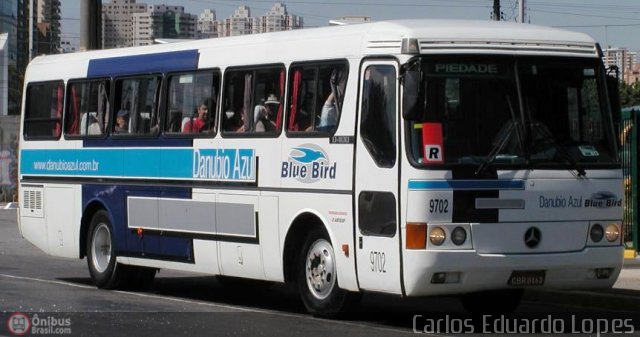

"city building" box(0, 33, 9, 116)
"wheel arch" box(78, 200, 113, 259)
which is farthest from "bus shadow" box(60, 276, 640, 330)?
"city building" box(0, 33, 9, 116)

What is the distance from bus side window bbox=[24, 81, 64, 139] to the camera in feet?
61.0

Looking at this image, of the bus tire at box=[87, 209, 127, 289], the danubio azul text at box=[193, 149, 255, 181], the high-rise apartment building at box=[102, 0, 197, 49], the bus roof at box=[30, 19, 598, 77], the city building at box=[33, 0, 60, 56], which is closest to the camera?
the bus roof at box=[30, 19, 598, 77]

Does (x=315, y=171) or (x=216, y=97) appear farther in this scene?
(x=216, y=97)

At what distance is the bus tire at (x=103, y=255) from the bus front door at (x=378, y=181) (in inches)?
216

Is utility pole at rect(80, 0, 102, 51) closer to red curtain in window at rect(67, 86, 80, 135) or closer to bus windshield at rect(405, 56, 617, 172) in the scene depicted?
red curtain in window at rect(67, 86, 80, 135)

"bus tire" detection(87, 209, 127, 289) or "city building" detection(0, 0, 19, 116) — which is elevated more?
"city building" detection(0, 0, 19, 116)

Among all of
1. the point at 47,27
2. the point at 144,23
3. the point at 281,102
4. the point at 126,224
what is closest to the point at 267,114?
the point at 281,102

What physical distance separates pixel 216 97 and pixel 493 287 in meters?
4.62

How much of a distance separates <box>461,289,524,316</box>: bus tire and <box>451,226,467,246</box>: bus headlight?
192 centimetres

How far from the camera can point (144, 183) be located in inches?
646

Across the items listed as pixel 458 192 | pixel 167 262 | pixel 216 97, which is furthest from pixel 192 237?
pixel 458 192

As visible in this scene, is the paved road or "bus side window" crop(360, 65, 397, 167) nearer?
"bus side window" crop(360, 65, 397, 167)

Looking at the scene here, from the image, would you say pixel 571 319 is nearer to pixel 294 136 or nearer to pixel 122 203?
pixel 294 136

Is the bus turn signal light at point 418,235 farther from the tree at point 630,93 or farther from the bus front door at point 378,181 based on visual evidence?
the tree at point 630,93
